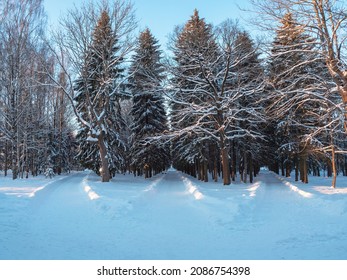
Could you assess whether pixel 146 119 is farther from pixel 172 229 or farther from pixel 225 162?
pixel 172 229

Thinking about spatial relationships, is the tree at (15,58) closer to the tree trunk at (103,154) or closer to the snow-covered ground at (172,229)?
the tree trunk at (103,154)

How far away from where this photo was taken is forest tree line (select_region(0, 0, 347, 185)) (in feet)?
42.1

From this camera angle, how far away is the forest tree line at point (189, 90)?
1284 centimetres

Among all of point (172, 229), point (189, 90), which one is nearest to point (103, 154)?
point (189, 90)

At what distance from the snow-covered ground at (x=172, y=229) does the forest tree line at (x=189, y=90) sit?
5.11 m

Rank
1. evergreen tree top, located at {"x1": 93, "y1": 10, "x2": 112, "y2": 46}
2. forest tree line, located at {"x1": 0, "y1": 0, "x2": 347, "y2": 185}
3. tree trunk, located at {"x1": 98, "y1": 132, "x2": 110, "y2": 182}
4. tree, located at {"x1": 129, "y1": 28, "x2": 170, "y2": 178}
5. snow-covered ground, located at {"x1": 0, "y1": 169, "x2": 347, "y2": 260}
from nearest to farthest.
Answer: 1. snow-covered ground, located at {"x1": 0, "y1": 169, "x2": 347, "y2": 260}
2. forest tree line, located at {"x1": 0, "y1": 0, "x2": 347, "y2": 185}
3. tree trunk, located at {"x1": 98, "y1": 132, "x2": 110, "y2": 182}
4. evergreen tree top, located at {"x1": 93, "y1": 10, "x2": 112, "y2": 46}
5. tree, located at {"x1": 129, "y1": 28, "x2": 170, "y2": 178}

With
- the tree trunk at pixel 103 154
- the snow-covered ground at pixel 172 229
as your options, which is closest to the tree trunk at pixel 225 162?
the snow-covered ground at pixel 172 229

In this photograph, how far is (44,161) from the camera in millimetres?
37156

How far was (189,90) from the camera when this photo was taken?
57.0 ft

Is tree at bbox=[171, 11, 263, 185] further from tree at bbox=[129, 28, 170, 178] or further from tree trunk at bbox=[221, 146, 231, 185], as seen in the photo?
tree at bbox=[129, 28, 170, 178]

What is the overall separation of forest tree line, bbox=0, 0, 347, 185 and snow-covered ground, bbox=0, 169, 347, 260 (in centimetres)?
511

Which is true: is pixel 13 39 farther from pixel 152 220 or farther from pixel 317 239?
pixel 317 239

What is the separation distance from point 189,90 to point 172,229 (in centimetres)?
1129

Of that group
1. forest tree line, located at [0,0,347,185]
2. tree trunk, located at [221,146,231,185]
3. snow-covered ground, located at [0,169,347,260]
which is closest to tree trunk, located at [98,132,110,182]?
forest tree line, located at [0,0,347,185]
